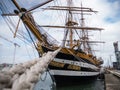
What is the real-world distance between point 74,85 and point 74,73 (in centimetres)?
130

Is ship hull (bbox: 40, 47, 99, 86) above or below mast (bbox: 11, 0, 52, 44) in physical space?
below

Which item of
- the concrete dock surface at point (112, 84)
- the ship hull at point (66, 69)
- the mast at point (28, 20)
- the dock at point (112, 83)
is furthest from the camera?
the ship hull at point (66, 69)

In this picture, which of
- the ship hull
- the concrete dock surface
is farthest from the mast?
the concrete dock surface

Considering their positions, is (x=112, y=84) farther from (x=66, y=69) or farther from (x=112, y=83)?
(x=66, y=69)

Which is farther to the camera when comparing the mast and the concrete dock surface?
the mast

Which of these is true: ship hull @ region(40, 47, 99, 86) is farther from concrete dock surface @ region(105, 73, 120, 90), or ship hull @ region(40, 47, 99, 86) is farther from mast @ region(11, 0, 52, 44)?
concrete dock surface @ region(105, 73, 120, 90)

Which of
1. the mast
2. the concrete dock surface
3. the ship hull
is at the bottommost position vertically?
the concrete dock surface

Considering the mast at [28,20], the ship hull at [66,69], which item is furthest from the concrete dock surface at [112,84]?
the mast at [28,20]

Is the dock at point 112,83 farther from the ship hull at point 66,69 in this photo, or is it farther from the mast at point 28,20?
the mast at point 28,20

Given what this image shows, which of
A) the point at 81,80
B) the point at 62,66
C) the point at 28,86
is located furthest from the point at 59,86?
the point at 28,86

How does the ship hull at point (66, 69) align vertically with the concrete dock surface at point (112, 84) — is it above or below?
above

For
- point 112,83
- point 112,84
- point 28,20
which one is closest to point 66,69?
point 112,83

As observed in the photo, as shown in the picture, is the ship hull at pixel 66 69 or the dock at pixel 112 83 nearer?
the dock at pixel 112 83

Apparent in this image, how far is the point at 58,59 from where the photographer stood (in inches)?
699
